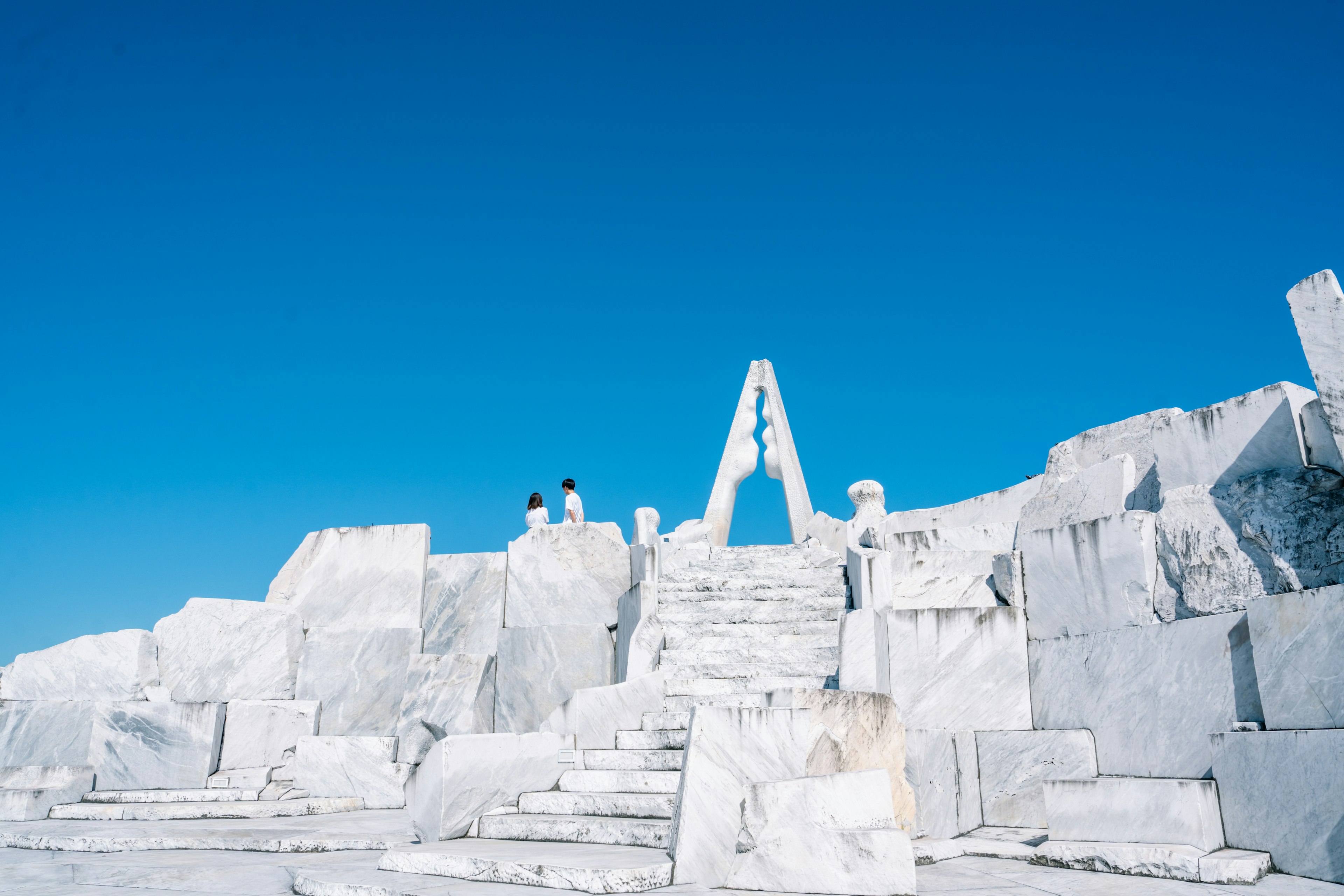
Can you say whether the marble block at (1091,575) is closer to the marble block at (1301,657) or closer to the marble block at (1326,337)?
the marble block at (1301,657)

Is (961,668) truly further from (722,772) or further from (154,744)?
(154,744)

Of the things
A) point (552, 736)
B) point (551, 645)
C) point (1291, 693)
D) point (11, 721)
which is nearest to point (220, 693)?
point (11, 721)

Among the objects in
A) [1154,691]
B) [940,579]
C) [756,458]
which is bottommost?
[1154,691]

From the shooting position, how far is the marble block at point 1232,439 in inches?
184

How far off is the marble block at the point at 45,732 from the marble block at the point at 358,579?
1.72 metres

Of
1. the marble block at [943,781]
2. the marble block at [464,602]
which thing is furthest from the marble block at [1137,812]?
the marble block at [464,602]

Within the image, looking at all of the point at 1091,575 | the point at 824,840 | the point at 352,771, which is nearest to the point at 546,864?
the point at 824,840

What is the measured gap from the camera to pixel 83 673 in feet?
25.6

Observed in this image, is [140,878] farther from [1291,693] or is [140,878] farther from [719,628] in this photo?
[1291,693]

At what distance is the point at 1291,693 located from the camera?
377cm

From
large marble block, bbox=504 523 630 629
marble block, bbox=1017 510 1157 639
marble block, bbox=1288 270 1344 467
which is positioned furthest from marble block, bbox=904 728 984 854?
large marble block, bbox=504 523 630 629

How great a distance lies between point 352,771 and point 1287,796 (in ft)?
19.4

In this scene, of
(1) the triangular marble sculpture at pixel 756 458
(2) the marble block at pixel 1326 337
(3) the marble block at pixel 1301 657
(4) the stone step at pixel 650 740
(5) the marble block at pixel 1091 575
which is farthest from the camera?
(1) the triangular marble sculpture at pixel 756 458

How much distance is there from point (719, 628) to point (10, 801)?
5.10 m
